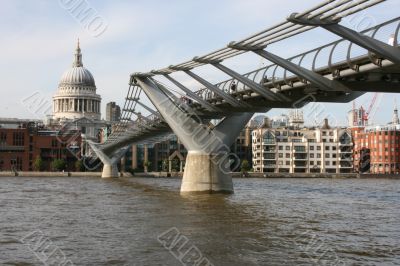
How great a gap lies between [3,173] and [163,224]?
100728 millimetres

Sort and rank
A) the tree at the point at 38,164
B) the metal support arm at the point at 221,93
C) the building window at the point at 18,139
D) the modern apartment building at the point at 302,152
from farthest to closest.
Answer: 1. the modern apartment building at the point at 302,152
2. the building window at the point at 18,139
3. the tree at the point at 38,164
4. the metal support arm at the point at 221,93

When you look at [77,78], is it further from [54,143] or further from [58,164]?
[58,164]

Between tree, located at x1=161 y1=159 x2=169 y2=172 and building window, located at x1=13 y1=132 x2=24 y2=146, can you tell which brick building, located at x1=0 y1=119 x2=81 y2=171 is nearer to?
building window, located at x1=13 y1=132 x2=24 y2=146

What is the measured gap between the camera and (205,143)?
4403cm

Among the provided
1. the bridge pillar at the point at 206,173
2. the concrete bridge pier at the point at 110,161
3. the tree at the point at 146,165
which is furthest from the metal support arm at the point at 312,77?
the tree at the point at 146,165

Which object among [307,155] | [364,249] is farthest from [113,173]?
[364,249]

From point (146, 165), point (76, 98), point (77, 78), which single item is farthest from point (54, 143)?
point (77, 78)

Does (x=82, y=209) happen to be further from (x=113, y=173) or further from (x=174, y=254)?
(x=113, y=173)

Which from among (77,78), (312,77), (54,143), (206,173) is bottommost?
(206,173)

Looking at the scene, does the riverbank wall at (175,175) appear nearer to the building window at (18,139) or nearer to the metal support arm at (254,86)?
the building window at (18,139)

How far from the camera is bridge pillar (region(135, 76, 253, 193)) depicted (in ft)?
144

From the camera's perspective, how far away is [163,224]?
2617 cm

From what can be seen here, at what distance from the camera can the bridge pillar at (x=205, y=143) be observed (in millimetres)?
43906

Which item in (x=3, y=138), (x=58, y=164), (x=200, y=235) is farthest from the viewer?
(x=3, y=138)
